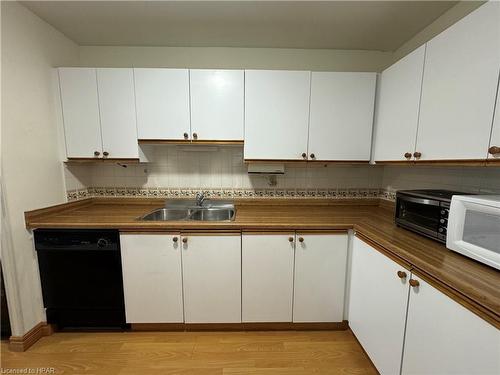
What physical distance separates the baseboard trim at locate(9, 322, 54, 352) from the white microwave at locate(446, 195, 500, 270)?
2.72 metres

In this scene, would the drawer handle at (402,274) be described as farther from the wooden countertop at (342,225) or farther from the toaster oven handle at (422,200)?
the toaster oven handle at (422,200)

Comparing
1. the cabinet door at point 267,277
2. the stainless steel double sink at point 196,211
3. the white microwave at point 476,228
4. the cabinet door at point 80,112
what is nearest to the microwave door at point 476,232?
the white microwave at point 476,228

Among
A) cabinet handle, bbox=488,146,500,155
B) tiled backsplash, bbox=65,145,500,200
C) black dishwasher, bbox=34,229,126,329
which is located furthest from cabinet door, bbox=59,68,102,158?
cabinet handle, bbox=488,146,500,155

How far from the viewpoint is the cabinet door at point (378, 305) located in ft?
3.59

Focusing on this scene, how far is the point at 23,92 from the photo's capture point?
1.45m

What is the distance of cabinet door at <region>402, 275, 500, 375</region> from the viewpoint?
70cm

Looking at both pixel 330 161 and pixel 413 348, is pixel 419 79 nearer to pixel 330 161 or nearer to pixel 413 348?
pixel 330 161

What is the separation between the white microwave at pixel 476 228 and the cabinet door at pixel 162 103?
5.79 feet

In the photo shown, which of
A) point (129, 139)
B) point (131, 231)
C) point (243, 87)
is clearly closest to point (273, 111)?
point (243, 87)

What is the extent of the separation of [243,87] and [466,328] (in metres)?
1.83

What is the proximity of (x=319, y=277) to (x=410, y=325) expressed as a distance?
631 mm

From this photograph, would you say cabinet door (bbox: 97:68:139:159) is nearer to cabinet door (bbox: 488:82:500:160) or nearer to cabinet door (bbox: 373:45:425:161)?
cabinet door (bbox: 373:45:425:161)

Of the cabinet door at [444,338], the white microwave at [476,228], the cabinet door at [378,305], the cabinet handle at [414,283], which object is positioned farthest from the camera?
the cabinet door at [378,305]

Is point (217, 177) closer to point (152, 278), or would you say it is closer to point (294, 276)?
point (152, 278)
